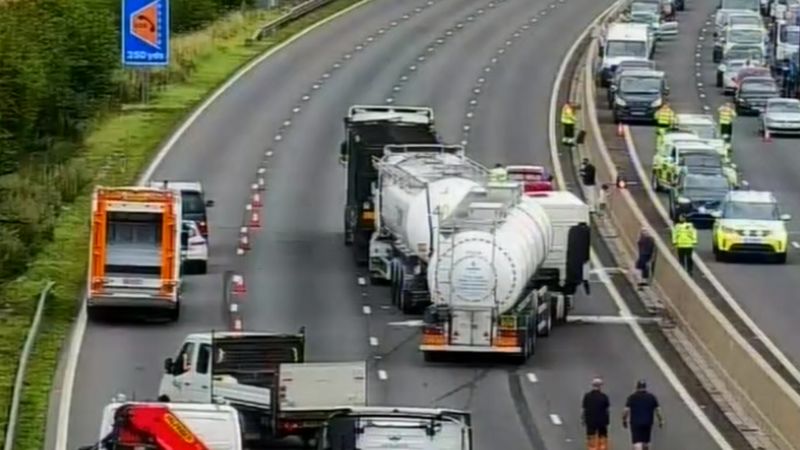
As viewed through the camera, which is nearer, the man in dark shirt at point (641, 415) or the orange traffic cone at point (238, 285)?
the man in dark shirt at point (641, 415)

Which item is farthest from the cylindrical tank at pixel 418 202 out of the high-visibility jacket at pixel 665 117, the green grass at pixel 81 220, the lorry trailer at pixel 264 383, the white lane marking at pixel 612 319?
the high-visibility jacket at pixel 665 117

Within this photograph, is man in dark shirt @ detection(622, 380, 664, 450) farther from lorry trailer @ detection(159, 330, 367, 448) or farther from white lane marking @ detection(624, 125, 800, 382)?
white lane marking @ detection(624, 125, 800, 382)

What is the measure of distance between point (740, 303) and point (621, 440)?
562 inches

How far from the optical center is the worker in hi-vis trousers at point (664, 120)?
80.7 metres

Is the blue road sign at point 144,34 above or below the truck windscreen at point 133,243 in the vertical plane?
above

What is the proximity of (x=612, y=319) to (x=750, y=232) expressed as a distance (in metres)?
9.25

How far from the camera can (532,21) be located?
11588 cm

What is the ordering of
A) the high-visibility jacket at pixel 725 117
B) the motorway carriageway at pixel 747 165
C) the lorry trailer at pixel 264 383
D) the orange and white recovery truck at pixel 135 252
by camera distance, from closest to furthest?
the lorry trailer at pixel 264 383
the orange and white recovery truck at pixel 135 252
the motorway carriageway at pixel 747 165
the high-visibility jacket at pixel 725 117

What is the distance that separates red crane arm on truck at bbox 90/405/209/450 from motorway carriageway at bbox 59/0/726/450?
28.5 ft

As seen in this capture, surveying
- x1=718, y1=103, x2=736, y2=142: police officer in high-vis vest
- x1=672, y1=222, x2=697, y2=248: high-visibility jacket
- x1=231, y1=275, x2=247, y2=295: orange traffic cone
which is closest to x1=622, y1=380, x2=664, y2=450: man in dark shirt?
x1=231, y1=275, x2=247, y2=295: orange traffic cone

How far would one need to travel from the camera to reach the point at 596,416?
36.7 meters

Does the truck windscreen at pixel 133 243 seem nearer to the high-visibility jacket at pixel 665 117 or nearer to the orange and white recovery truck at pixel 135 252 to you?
the orange and white recovery truck at pixel 135 252

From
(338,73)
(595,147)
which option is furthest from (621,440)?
(338,73)

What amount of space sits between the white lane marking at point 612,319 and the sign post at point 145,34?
1002 inches
